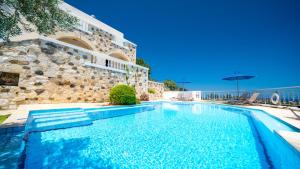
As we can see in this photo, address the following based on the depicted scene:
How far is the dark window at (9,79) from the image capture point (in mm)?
5758

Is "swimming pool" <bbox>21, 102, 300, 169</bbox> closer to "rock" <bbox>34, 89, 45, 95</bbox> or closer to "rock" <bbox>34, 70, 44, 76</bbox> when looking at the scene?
"rock" <bbox>34, 89, 45, 95</bbox>

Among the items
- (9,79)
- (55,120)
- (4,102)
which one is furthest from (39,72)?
(55,120)

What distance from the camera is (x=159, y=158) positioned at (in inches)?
103

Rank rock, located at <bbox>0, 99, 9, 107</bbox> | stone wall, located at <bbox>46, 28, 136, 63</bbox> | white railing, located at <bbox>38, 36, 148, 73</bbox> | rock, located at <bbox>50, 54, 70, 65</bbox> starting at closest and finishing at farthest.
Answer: rock, located at <bbox>0, 99, 9, 107</bbox>, rock, located at <bbox>50, 54, 70, 65</bbox>, white railing, located at <bbox>38, 36, 148, 73</bbox>, stone wall, located at <bbox>46, 28, 136, 63</bbox>

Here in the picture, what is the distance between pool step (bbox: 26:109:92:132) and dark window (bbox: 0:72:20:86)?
98.4 inches

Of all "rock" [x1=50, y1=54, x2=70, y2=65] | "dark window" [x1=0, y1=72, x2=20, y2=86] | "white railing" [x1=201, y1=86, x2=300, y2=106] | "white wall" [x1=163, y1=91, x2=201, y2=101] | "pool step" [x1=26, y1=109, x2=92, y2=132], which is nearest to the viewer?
"pool step" [x1=26, y1=109, x2=92, y2=132]

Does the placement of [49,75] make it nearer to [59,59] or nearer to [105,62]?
[59,59]

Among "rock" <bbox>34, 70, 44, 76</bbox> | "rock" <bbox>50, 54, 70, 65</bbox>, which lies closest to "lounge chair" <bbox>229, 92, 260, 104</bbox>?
"rock" <bbox>50, 54, 70, 65</bbox>

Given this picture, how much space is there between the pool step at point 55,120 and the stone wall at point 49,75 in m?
2.35

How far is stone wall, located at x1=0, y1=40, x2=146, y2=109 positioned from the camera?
5988 millimetres

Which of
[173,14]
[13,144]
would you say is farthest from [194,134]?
[173,14]

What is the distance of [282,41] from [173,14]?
852 inches

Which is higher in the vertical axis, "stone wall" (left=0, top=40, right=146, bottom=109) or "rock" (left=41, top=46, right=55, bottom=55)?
"rock" (left=41, top=46, right=55, bottom=55)

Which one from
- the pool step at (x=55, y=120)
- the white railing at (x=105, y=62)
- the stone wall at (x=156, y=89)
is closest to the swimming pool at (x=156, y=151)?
the pool step at (x=55, y=120)
